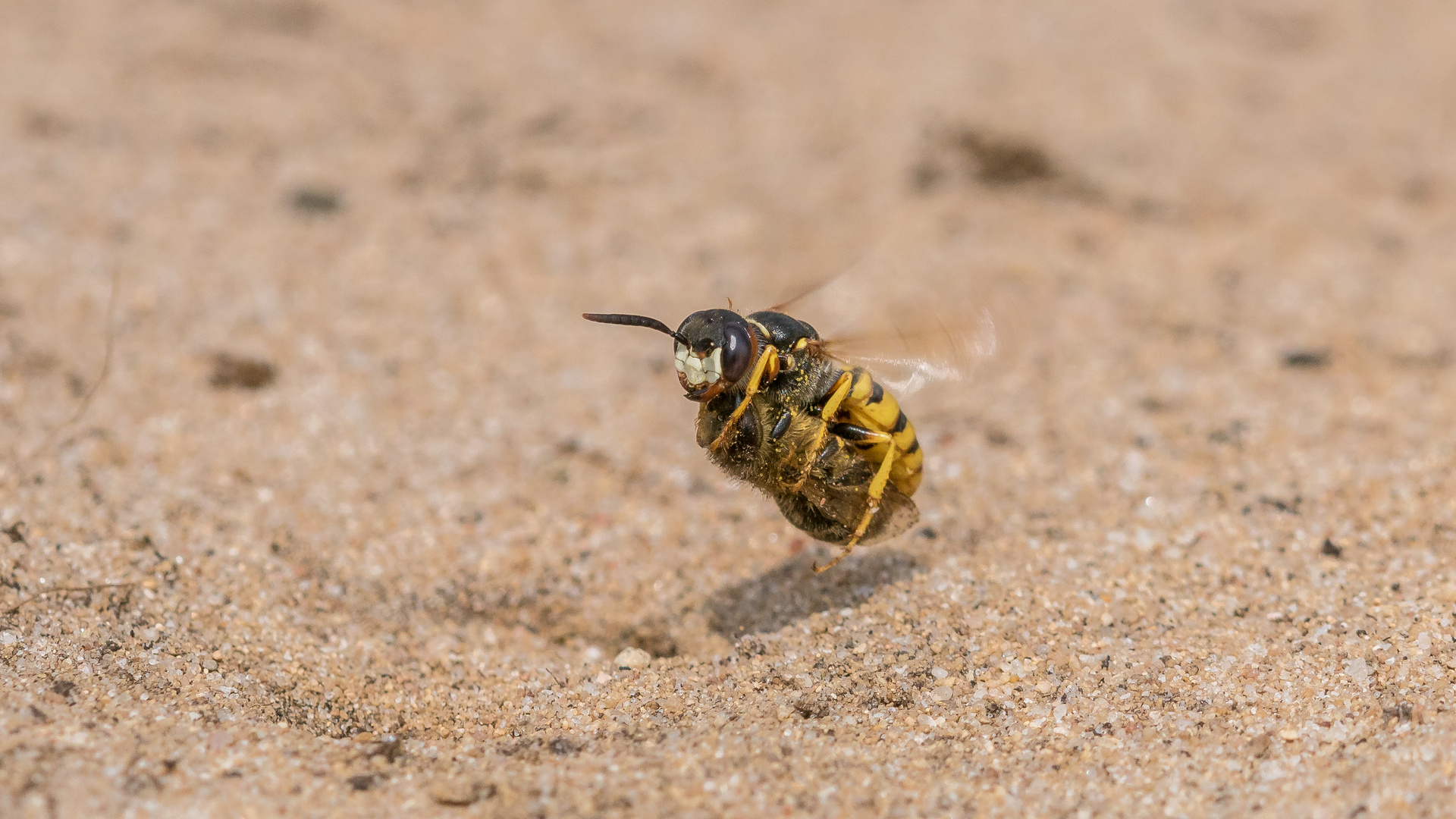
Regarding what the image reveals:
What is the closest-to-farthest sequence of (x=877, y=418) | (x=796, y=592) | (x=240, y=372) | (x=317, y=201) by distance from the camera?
(x=877, y=418) < (x=796, y=592) < (x=240, y=372) < (x=317, y=201)

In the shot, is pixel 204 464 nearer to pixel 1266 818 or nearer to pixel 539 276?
pixel 539 276

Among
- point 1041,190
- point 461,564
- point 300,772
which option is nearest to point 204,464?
point 461,564

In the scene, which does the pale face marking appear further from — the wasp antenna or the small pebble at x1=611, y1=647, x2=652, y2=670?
the small pebble at x1=611, y1=647, x2=652, y2=670

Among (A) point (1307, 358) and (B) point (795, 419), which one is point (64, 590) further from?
(A) point (1307, 358)

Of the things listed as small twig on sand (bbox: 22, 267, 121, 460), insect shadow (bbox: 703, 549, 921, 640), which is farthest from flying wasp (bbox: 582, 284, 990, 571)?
small twig on sand (bbox: 22, 267, 121, 460)

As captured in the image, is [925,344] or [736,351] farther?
[925,344]

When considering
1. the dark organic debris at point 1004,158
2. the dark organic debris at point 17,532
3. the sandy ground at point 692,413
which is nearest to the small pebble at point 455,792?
the sandy ground at point 692,413

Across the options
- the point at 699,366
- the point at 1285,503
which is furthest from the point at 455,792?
the point at 1285,503
